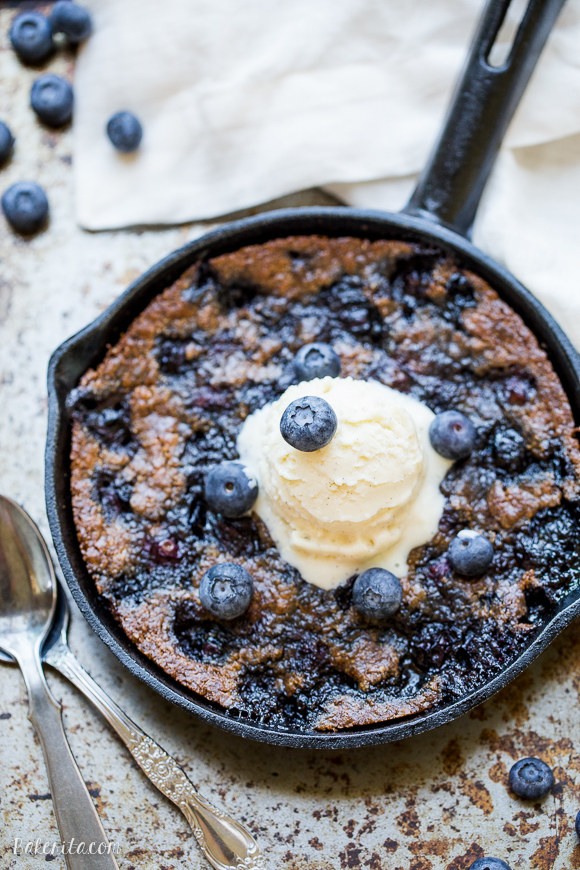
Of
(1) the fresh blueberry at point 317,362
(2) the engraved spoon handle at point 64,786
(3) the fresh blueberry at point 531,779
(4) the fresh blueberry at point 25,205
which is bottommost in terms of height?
(2) the engraved spoon handle at point 64,786

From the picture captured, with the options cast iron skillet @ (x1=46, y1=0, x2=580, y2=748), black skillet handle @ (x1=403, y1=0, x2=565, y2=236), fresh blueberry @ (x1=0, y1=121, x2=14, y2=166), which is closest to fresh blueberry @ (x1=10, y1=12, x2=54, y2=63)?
fresh blueberry @ (x1=0, y1=121, x2=14, y2=166)

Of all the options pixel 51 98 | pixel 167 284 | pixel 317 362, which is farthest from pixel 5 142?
pixel 317 362

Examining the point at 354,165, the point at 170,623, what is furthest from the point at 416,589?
the point at 354,165

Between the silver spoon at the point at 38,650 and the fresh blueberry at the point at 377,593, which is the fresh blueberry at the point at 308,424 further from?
the silver spoon at the point at 38,650

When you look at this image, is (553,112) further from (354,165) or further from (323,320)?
(323,320)

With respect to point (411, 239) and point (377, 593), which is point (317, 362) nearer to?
point (411, 239)

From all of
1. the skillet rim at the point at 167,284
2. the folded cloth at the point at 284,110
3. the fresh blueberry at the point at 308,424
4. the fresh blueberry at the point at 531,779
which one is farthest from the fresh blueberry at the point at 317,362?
the fresh blueberry at the point at 531,779

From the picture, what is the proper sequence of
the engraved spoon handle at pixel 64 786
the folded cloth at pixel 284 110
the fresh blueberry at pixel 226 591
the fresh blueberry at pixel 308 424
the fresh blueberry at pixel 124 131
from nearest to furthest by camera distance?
the fresh blueberry at pixel 308 424, the fresh blueberry at pixel 226 591, the engraved spoon handle at pixel 64 786, the folded cloth at pixel 284 110, the fresh blueberry at pixel 124 131

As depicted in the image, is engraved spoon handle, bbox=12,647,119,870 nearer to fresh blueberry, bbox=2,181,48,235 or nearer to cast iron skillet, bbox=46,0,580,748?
cast iron skillet, bbox=46,0,580,748
